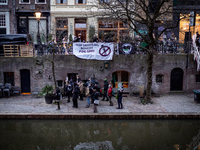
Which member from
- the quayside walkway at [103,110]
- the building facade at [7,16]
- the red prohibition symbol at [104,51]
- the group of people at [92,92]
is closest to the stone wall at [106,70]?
the red prohibition symbol at [104,51]

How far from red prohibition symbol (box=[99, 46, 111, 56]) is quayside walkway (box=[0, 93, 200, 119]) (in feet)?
13.1

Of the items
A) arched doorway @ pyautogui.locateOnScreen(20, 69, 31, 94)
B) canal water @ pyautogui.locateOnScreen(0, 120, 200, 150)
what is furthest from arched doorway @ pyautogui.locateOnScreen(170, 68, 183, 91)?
arched doorway @ pyautogui.locateOnScreen(20, 69, 31, 94)

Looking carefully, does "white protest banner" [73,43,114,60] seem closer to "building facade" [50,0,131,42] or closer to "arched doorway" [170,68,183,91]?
"arched doorway" [170,68,183,91]

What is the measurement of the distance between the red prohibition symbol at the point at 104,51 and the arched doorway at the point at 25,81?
6.08 meters

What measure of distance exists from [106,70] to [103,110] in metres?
4.85

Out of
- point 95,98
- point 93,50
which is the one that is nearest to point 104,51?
point 93,50

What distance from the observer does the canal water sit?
9.87 m

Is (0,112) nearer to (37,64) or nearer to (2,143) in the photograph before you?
(2,143)

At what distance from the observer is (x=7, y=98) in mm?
16406

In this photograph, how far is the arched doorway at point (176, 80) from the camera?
18.3 m

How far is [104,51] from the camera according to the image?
17469mm

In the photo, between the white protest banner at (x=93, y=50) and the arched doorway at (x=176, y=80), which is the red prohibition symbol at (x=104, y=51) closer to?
the white protest banner at (x=93, y=50)

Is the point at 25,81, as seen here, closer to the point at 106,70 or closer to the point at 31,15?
the point at 106,70

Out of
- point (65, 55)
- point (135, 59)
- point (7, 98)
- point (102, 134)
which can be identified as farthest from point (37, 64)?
point (102, 134)
